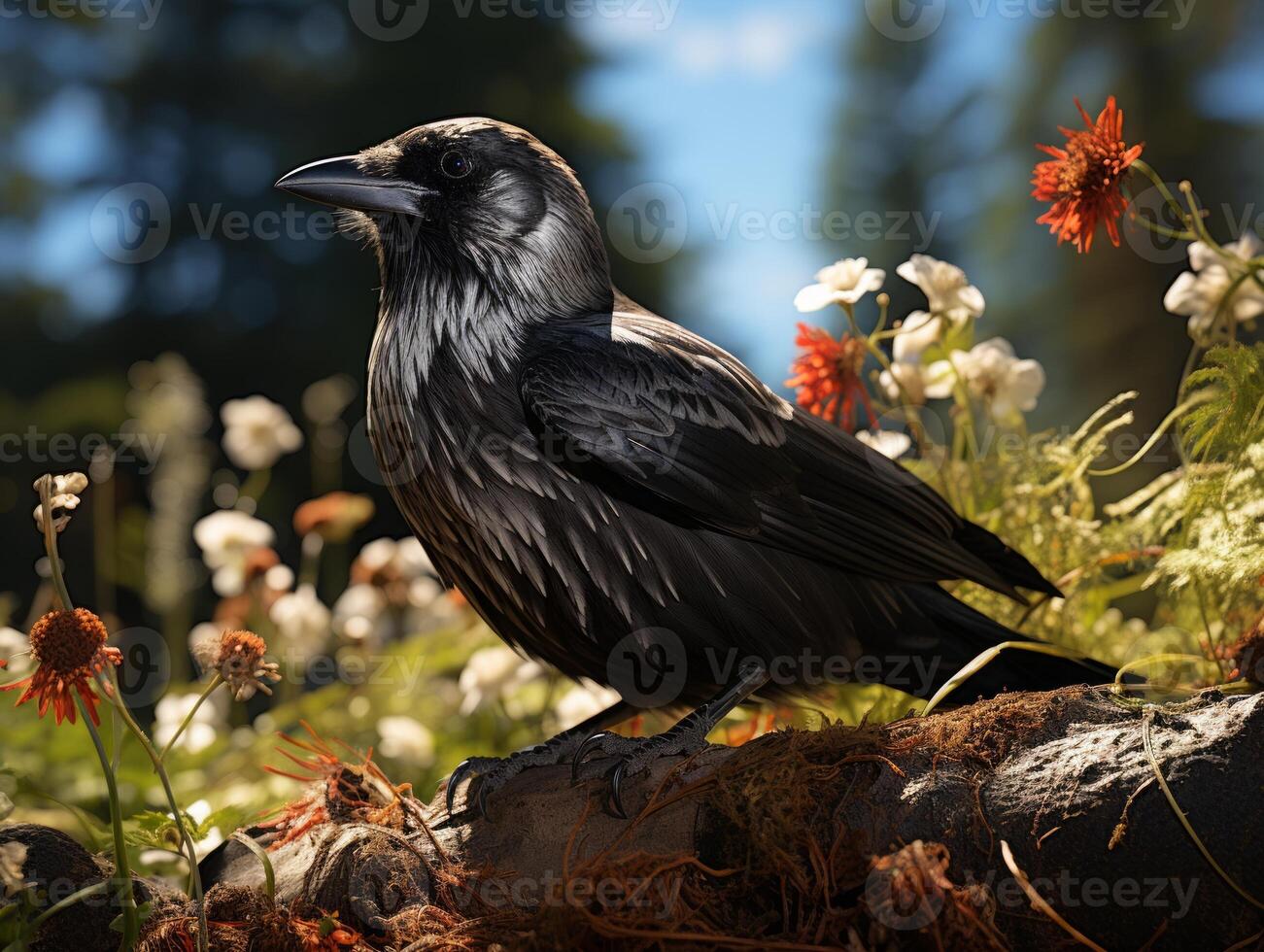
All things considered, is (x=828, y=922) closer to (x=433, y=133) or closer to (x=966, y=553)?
(x=966, y=553)

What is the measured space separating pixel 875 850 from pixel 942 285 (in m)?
1.52

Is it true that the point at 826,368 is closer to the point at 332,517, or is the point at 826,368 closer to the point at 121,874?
the point at 332,517

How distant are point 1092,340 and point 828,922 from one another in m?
6.49

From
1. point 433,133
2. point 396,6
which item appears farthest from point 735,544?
point 396,6

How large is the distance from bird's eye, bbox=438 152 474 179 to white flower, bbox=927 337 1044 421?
135 centimetres

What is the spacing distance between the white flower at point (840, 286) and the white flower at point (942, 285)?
9 cm

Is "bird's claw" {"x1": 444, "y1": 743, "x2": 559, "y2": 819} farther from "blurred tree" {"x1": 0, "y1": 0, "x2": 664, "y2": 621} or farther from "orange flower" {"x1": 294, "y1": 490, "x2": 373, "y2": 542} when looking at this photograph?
"blurred tree" {"x1": 0, "y1": 0, "x2": 664, "y2": 621}

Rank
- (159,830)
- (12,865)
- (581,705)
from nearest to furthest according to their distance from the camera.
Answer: (12,865)
(159,830)
(581,705)

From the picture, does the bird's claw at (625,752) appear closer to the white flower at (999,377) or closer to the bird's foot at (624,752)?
the bird's foot at (624,752)

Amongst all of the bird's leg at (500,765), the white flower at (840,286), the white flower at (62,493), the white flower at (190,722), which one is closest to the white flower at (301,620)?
the white flower at (190,722)

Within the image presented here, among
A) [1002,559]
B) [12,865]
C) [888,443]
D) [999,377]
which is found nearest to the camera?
[12,865]

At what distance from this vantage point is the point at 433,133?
8.58ft

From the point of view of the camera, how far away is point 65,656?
64.2 inches

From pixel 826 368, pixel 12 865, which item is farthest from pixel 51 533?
pixel 826 368
